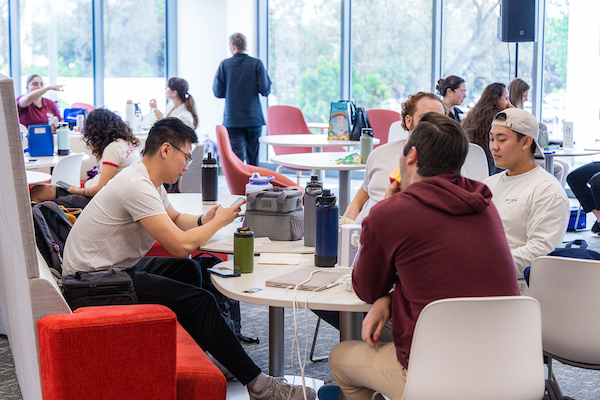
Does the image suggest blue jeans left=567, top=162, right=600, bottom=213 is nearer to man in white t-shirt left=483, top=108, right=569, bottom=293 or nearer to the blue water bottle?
man in white t-shirt left=483, top=108, right=569, bottom=293

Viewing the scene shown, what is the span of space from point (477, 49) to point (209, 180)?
227 inches

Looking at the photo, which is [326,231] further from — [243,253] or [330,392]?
[330,392]

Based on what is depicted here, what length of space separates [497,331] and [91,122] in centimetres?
319

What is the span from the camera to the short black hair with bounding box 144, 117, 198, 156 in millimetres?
2504

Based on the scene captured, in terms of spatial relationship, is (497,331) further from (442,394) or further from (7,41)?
(7,41)

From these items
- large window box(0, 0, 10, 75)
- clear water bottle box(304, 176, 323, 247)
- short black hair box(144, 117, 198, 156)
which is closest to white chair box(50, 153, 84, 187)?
short black hair box(144, 117, 198, 156)

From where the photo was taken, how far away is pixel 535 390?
1674 mm

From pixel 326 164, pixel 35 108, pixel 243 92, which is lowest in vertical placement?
pixel 326 164

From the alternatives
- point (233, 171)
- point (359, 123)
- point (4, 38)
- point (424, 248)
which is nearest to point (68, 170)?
point (233, 171)

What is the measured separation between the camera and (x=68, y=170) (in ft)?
15.3

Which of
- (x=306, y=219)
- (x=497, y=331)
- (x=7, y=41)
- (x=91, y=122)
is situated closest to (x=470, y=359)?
(x=497, y=331)

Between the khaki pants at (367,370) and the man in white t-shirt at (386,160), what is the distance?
1221 millimetres

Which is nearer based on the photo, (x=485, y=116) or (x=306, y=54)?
(x=485, y=116)

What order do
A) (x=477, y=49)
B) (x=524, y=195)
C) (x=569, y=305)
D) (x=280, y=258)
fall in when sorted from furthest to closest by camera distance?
(x=477, y=49), (x=524, y=195), (x=280, y=258), (x=569, y=305)
